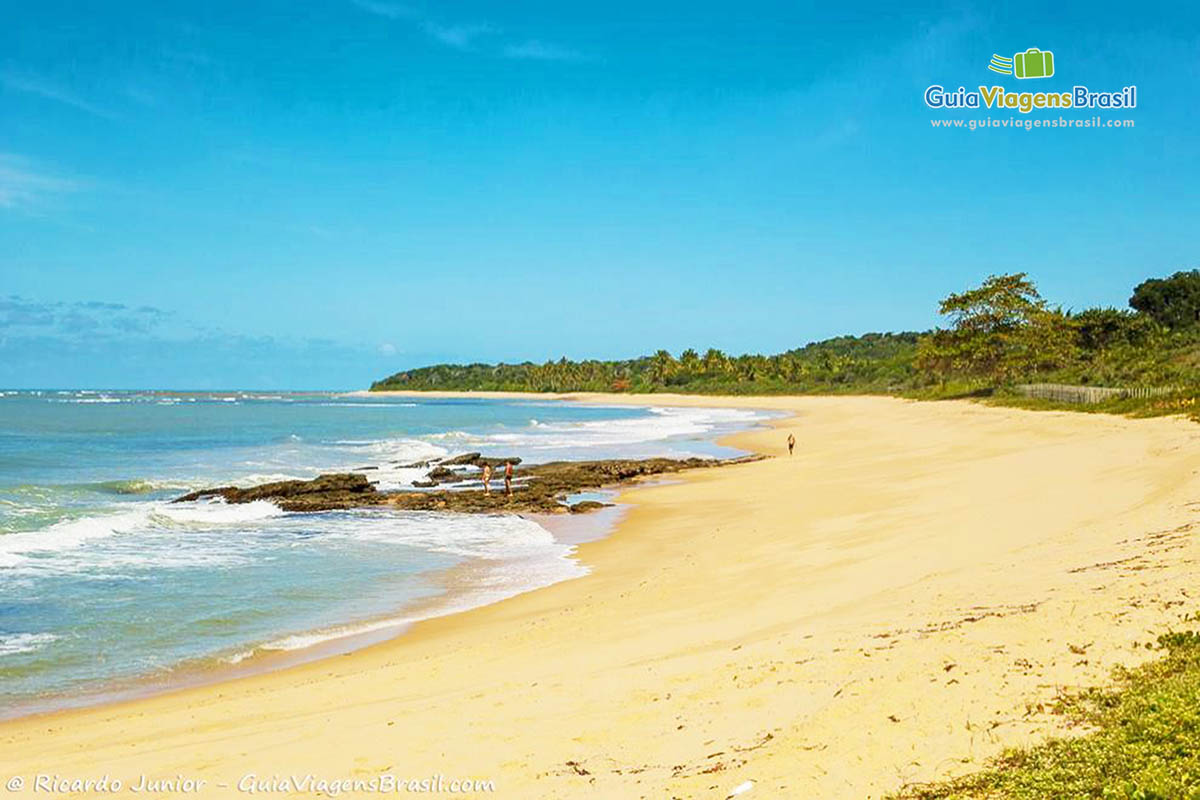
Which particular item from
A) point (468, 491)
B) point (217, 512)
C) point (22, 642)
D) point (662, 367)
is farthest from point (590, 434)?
point (662, 367)

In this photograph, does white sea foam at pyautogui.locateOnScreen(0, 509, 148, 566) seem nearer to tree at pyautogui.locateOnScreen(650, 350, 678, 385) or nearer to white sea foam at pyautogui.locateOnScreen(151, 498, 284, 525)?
white sea foam at pyautogui.locateOnScreen(151, 498, 284, 525)

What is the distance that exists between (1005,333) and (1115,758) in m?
71.6

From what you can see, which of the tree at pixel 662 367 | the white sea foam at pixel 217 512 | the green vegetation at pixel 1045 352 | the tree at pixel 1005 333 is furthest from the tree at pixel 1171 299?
Result: the white sea foam at pixel 217 512

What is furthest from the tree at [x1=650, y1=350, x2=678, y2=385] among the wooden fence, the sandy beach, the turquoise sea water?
the sandy beach

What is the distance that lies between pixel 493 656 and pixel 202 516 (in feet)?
55.9

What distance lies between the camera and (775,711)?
6438mm

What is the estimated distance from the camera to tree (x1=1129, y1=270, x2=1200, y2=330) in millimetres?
92438

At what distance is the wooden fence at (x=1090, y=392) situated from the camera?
3934 centimetres

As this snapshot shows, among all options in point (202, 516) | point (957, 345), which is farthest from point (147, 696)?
point (957, 345)

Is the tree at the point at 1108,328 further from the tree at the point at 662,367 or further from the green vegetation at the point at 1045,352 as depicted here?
the tree at the point at 662,367

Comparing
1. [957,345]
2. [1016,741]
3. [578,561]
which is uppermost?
[957,345]

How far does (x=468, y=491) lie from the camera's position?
93.0 feet

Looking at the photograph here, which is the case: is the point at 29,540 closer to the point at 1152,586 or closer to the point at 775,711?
the point at 775,711

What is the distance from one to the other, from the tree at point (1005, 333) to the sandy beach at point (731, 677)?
188 ft
